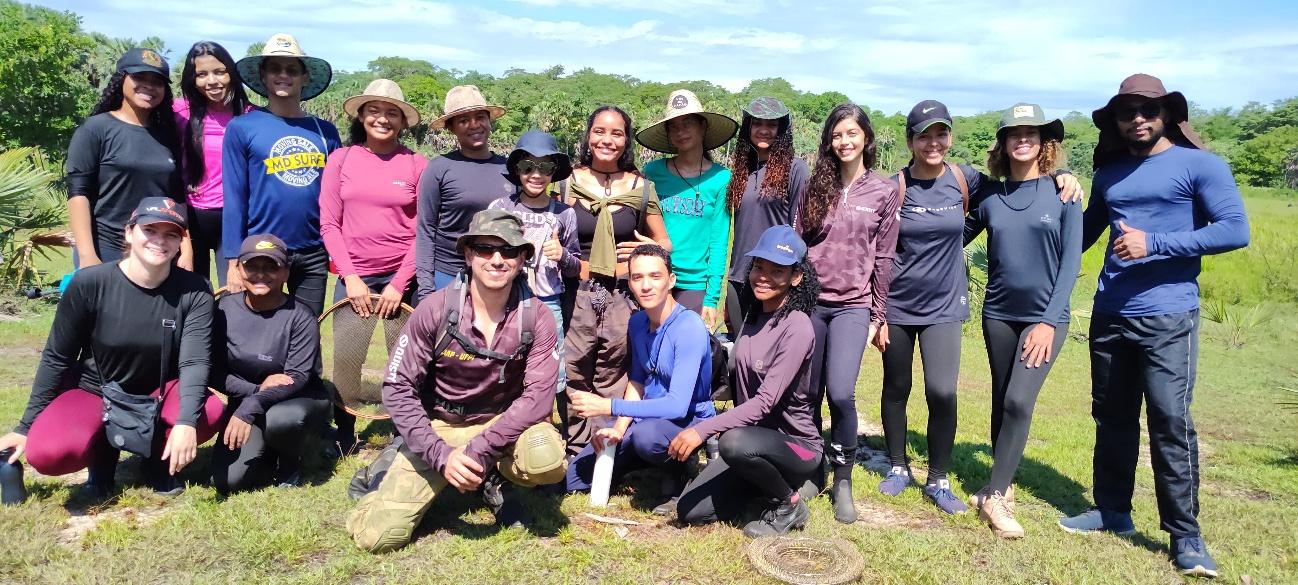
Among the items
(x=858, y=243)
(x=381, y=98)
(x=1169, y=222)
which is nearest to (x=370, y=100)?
(x=381, y=98)

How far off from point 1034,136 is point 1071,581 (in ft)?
8.10

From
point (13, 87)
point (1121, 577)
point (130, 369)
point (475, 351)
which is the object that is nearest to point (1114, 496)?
point (1121, 577)

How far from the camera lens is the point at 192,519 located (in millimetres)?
4410

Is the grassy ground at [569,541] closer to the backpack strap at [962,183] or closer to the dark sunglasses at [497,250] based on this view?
the dark sunglasses at [497,250]

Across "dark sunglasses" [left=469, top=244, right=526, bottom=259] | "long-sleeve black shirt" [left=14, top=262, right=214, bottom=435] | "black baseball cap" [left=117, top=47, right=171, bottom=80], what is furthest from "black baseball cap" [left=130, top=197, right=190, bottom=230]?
"dark sunglasses" [left=469, top=244, right=526, bottom=259]

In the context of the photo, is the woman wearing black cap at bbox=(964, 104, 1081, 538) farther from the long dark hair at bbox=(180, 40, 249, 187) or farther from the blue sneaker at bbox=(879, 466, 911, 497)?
the long dark hair at bbox=(180, 40, 249, 187)

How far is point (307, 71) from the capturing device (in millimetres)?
5594

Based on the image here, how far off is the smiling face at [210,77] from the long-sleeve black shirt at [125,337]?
1.34 m

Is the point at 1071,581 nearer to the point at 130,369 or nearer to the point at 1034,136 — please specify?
the point at 1034,136

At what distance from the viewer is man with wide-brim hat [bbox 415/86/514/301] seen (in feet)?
16.9

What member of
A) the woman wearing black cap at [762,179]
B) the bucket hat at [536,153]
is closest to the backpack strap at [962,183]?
the woman wearing black cap at [762,179]

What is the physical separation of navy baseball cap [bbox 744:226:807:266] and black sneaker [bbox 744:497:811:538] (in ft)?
4.46

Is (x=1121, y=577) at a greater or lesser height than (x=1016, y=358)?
lesser

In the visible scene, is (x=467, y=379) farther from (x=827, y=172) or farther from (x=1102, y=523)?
(x=1102, y=523)
